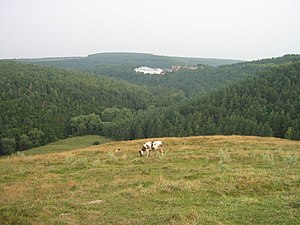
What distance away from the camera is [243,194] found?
576 inches

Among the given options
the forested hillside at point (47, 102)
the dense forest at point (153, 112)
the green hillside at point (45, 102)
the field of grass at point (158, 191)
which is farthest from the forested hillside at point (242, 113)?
the field of grass at point (158, 191)

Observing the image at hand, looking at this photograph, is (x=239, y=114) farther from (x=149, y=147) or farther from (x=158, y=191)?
(x=158, y=191)

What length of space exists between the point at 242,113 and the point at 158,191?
270 feet

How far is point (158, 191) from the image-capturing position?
1521 centimetres

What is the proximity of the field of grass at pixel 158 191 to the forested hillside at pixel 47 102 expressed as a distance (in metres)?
90.3

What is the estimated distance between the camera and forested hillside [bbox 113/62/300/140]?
261 feet

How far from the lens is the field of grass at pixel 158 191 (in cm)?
1145

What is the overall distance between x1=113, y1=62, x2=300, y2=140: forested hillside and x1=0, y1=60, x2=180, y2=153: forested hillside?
32133 millimetres

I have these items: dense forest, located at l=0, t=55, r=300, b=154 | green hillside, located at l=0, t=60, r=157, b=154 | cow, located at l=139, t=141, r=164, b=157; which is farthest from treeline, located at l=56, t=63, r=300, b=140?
cow, located at l=139, t=141, r=164, b=157

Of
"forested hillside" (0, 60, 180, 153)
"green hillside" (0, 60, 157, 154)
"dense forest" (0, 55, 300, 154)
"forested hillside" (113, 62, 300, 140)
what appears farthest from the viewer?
"forested hillside" (0, 60, 180, 153)

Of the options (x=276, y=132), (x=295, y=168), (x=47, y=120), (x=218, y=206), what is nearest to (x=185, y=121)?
(x=276, y=132)

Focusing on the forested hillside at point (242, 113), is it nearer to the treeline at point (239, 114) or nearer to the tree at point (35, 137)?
the treeline at point (239, 114)

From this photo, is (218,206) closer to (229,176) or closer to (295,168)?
(229,176)

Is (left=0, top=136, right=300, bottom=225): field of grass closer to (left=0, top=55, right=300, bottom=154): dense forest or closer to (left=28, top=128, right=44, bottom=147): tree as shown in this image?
(left=0, top=55, right=300, bottom=154): dense forest
